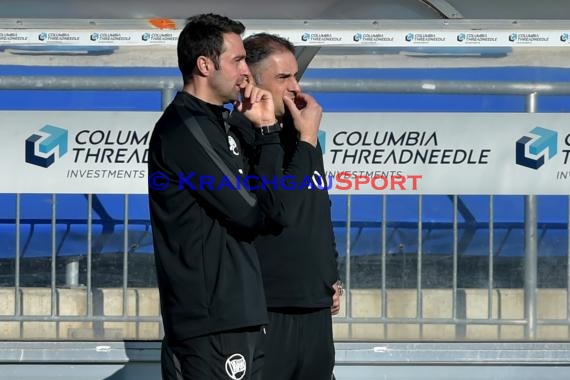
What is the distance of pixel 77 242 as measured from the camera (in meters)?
5.74

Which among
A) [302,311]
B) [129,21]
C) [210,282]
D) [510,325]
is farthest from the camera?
[510,325]

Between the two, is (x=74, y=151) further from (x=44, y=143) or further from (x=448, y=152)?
(x=448, y=152)

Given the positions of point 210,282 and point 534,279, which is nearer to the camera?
point 210,282

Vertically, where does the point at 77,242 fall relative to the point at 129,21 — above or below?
below

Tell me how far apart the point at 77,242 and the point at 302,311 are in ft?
6.77

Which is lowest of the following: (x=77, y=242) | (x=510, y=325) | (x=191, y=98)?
(x=510, y=325)

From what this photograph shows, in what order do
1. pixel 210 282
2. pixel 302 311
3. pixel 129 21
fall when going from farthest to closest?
1. pixel 129 21
2. pixel 302 311
3. pixel 210 282

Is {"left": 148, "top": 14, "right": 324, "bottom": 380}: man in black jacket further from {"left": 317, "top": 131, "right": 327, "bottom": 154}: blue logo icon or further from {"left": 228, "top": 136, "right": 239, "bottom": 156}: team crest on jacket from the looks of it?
{"left": 317, "top": 131, "right": 327, "bottom": 154}: blue logo icon

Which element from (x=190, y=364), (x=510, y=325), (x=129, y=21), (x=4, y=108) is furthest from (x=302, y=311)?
(x=4, y=108)

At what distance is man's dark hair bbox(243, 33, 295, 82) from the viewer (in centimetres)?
399

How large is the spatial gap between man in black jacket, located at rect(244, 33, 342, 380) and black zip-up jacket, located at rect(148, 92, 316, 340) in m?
0.55

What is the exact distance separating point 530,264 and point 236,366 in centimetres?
276

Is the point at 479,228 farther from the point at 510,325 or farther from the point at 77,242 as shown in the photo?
the point at 77,242

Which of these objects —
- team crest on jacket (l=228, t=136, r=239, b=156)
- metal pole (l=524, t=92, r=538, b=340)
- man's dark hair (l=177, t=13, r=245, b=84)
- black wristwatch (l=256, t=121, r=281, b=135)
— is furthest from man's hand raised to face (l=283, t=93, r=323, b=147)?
metal pole (l=524, t=92, r=538, b=340)
